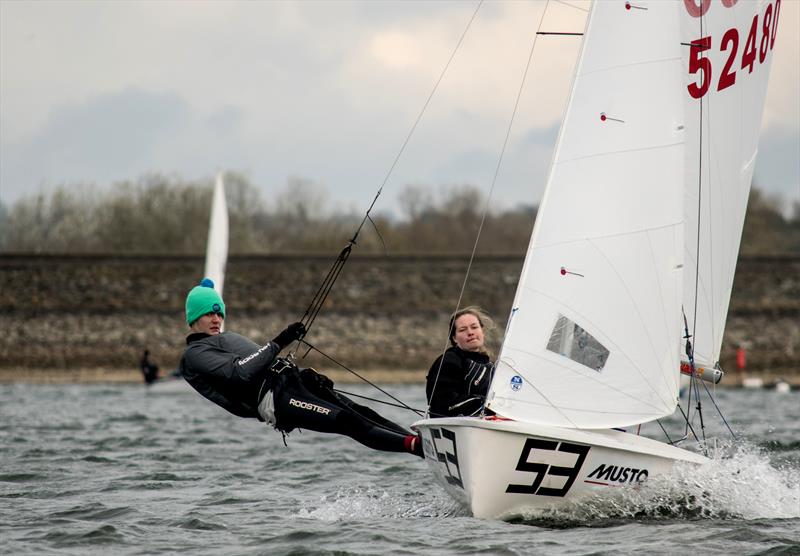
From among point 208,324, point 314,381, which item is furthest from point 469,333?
point 208,324

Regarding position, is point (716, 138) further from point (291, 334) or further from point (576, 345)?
point (291, 334)

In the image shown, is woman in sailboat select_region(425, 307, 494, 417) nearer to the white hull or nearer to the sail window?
the white hull

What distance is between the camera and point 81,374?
1267 inches

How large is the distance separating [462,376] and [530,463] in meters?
1.04

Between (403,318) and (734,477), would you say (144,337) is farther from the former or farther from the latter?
(734,477)

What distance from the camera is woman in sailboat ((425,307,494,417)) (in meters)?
7.18

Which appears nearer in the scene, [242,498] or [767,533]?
[767,533]

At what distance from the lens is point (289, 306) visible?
34.7 meters

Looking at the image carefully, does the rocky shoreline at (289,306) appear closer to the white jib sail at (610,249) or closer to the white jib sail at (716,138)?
the white jib sail at (716,138)

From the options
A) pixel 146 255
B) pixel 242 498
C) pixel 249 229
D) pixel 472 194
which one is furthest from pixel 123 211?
pixel 242 498

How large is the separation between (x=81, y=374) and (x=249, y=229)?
837 inches

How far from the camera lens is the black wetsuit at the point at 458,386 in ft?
23.5

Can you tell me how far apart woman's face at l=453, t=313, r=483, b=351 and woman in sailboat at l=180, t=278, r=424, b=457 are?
0.63m

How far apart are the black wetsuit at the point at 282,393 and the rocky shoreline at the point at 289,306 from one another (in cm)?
2511
